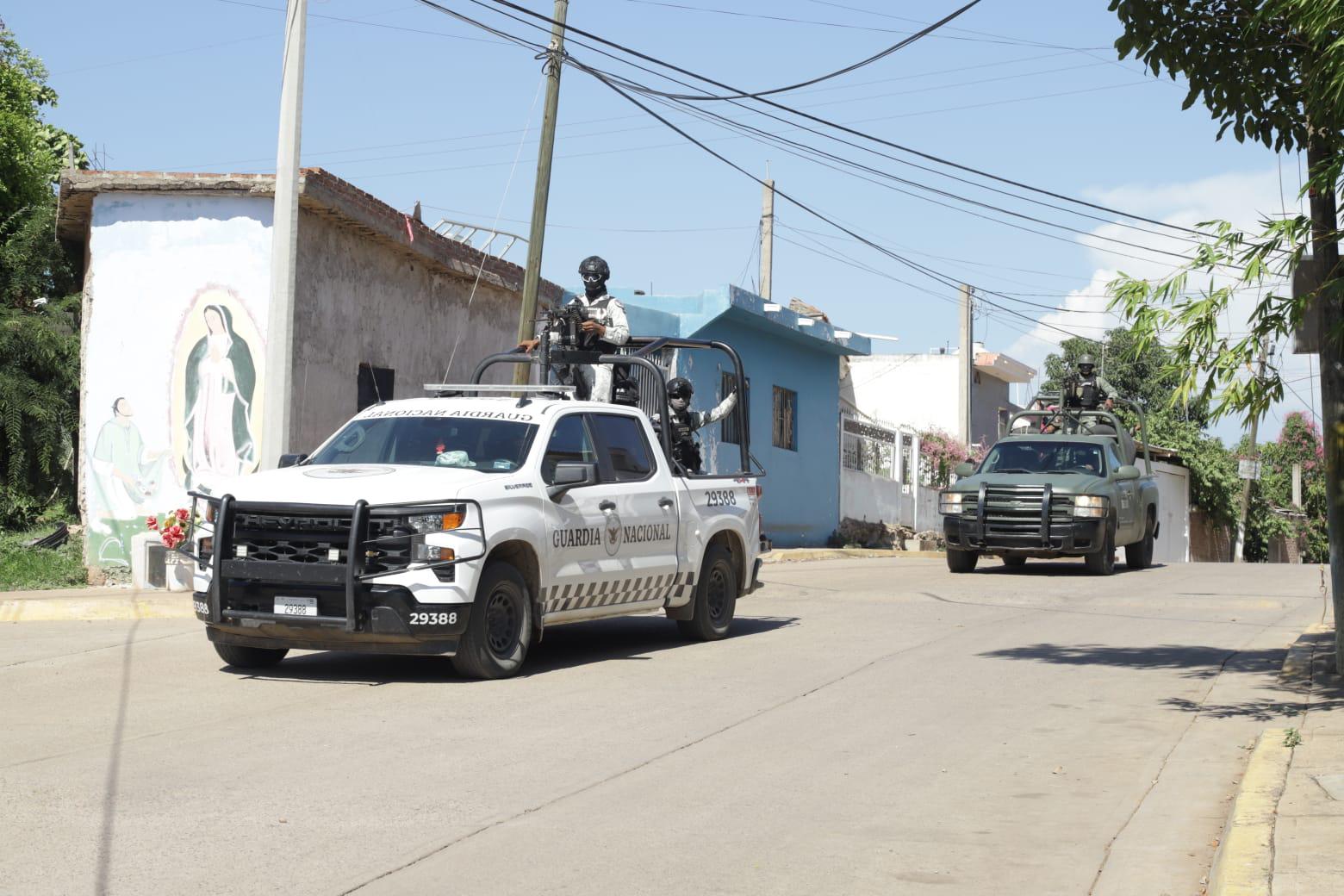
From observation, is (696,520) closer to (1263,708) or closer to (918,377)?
(1263,708)

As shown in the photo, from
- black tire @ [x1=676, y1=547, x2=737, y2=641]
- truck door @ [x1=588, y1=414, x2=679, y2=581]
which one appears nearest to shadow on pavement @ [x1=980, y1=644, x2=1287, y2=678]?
black tire @ [x1=676, y1=547, x2=737, y2=641]

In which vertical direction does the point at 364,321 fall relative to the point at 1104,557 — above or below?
above

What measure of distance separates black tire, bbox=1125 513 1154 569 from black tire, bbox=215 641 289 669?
1594cm

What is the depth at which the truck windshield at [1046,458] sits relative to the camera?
70.1ft

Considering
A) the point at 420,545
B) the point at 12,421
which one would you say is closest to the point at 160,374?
the point at 12,421

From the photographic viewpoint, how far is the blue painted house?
88.8 ft

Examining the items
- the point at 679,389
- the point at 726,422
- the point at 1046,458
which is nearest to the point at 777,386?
the point at 726,422

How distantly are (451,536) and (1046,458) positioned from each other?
45.4 feet

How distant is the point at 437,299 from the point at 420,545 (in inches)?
427

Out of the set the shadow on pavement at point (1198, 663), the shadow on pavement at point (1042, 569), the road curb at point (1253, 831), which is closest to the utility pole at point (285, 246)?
the shadow on pavement at point (1198, 663)

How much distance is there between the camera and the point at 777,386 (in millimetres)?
30828

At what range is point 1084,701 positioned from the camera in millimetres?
9641

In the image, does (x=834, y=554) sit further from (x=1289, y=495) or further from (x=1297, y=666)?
(x=1289, y=495)

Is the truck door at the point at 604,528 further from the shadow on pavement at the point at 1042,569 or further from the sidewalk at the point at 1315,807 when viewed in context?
the shadow on pavement at the point at 1042,569
